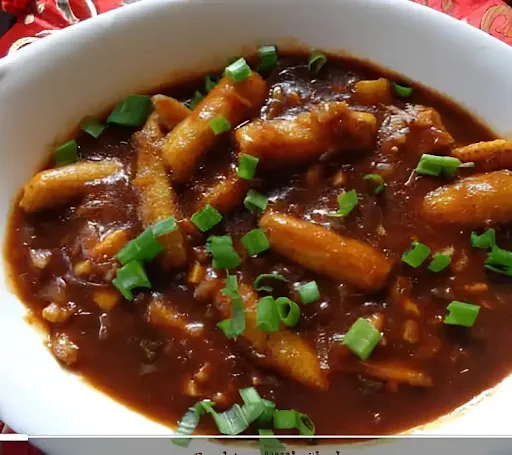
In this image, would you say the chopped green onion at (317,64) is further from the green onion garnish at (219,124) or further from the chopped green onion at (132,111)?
the chopped green onion at (132,111)

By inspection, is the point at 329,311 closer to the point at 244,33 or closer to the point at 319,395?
the point at 319,395

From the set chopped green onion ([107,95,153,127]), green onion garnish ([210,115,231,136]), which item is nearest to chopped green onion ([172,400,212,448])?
green onion garnish ([210,115,231,136])

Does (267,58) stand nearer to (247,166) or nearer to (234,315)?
(247,166)

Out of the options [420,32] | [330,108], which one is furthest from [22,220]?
[420,32]

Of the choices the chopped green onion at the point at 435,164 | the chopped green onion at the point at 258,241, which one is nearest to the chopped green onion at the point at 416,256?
the chopped green onion at the point at 435,164

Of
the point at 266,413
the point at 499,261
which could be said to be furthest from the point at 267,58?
the point at 266,413

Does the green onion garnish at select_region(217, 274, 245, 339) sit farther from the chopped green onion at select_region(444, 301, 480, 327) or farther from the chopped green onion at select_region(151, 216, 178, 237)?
the chopped green onion at select_region(444, 301, 480, 327)
